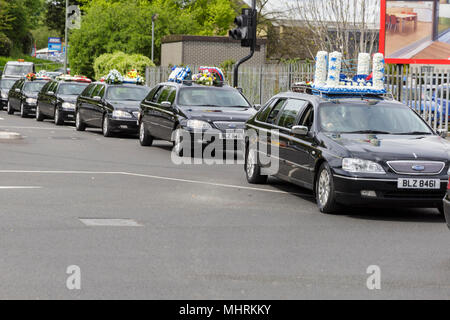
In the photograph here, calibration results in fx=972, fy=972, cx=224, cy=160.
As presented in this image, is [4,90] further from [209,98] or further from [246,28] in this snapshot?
[209,98]

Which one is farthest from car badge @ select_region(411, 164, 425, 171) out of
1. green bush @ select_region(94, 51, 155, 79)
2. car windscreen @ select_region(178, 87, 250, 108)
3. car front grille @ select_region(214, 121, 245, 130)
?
green bush @ select_region(94, 51, 155, 79)

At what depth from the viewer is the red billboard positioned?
104 feet

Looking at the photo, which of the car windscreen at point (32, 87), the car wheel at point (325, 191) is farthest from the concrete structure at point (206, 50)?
the car wheel at point (325, 191)

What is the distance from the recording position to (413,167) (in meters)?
11.2

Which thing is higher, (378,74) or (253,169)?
(378,74)

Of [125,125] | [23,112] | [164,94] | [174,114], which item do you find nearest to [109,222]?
[174,114]

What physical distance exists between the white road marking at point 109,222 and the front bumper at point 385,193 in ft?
8.21

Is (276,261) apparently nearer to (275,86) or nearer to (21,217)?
(21,217)

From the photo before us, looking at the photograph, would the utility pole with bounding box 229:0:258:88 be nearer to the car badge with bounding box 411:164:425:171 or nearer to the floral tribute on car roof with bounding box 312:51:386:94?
the floral tribute on car roof with bounding box 312:51:386:94

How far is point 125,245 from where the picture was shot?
8922 millimetres

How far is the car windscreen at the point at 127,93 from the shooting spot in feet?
88.3

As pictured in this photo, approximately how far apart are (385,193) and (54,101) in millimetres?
22950

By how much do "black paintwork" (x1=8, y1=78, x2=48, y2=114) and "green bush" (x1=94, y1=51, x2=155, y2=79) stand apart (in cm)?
851

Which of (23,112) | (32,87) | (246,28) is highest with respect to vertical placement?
(246,28)
